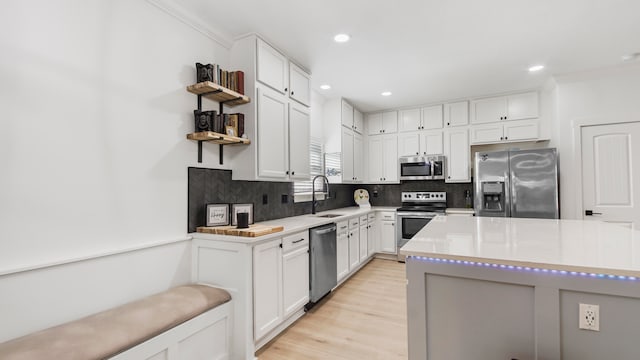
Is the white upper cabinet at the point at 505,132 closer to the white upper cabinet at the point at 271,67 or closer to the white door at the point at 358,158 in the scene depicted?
the white door at the point at 358,158

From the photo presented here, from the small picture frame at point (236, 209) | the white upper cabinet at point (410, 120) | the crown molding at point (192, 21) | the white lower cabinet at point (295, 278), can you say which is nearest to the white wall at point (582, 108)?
the white upper cabinet at point (410, 120)

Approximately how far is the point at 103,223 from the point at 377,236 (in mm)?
4021

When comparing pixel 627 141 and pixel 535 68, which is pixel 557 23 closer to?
pixel 535 68

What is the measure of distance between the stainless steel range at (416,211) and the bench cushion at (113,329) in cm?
341

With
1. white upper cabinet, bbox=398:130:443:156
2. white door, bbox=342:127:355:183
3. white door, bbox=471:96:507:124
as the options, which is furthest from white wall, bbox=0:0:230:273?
white door, bbox=471:96:507:124

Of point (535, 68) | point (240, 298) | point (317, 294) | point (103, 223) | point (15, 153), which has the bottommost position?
point (317, 294)

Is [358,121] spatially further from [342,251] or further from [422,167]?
[342,251]

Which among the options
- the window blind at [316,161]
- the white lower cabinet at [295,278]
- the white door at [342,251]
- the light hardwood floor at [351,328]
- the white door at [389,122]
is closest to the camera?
the light hardwood floor at [351,328]

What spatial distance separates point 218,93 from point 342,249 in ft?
7.66

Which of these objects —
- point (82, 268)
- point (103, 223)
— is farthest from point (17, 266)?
point (103, 223)

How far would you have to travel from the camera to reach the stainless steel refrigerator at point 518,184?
3607 mm

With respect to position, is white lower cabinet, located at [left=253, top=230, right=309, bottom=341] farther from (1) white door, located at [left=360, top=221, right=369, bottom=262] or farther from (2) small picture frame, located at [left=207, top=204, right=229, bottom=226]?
(1) white door, located at [left=360, top=221, right=369, bottom=262]

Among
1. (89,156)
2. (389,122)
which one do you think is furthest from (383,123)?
(89,156)

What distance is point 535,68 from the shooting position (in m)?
3.41
